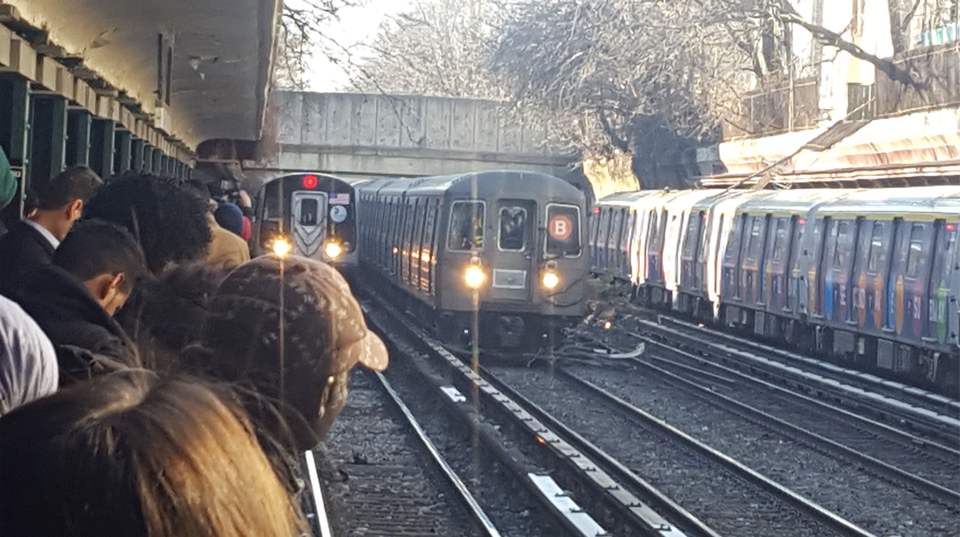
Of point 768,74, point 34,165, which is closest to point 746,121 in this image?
point 768,74

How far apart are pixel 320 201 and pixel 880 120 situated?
36.8 ft

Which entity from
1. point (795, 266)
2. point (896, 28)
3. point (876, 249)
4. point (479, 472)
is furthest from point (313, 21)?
point (896, 28)

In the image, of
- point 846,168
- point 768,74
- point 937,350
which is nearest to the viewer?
point 937,350

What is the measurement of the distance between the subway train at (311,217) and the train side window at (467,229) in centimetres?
962

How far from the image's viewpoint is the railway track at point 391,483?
31.9 ft

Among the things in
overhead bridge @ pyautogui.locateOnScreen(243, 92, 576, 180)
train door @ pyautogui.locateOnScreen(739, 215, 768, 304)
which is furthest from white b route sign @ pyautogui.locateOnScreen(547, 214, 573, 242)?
overhead bridge @ pyautogui.locateOnScreen(243, 92, 576, 180)

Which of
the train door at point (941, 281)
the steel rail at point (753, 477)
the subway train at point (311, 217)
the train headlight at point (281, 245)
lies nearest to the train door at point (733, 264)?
the train door at point (941, 281)

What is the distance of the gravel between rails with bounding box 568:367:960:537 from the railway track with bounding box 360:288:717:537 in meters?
1.43

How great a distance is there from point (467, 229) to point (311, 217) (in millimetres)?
10562

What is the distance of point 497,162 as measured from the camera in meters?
38.1

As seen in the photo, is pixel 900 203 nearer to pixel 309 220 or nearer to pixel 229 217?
pixel 229 217

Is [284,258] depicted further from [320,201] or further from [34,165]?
[320,201]

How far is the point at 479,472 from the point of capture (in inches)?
474

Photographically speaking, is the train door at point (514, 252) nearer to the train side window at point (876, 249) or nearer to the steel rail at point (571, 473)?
the steel rail at point (571, 473)
